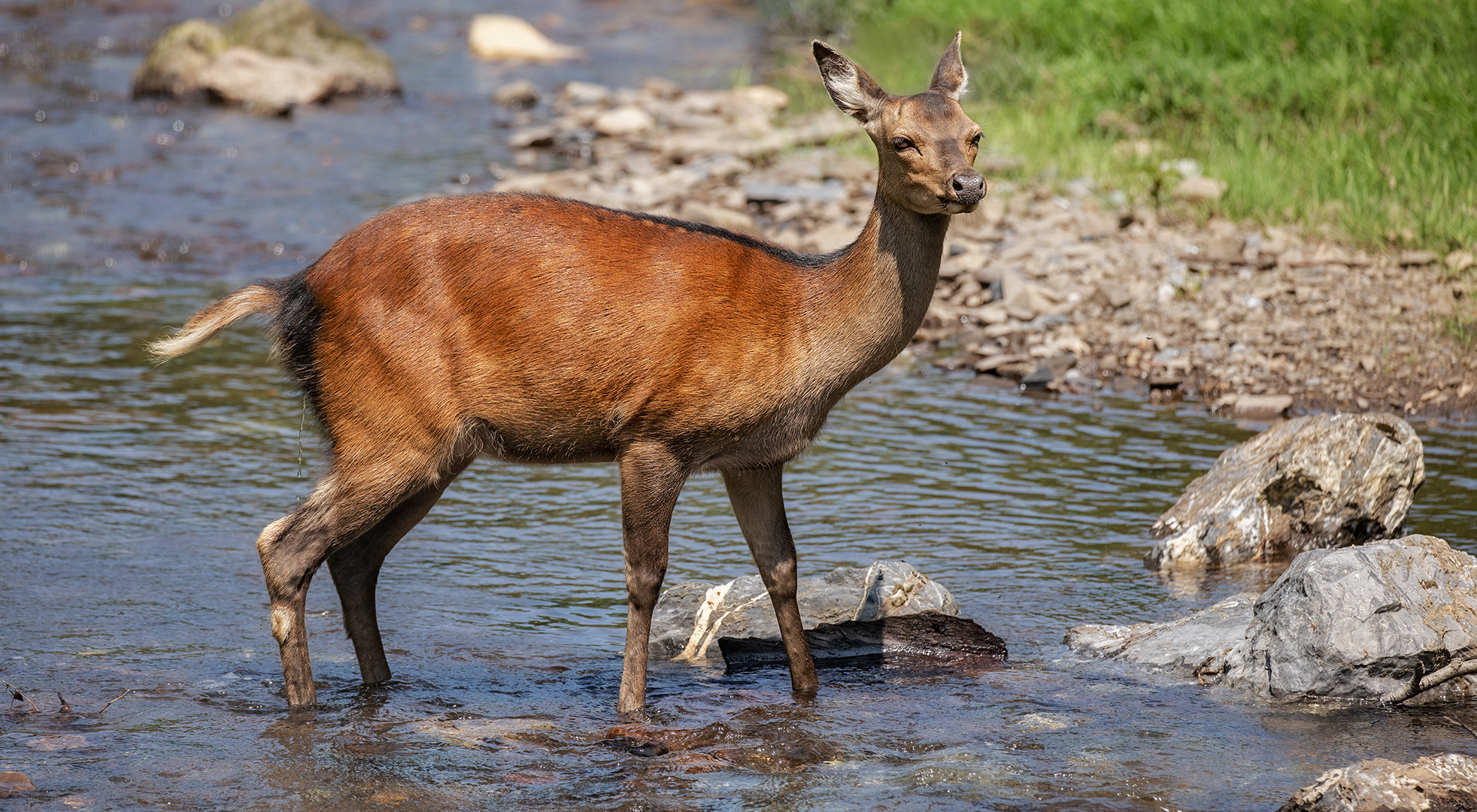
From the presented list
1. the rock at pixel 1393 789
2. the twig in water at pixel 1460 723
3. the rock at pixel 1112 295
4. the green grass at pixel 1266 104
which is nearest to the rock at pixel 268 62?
the green grass at pixel 1266 104

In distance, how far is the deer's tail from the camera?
19.0ft

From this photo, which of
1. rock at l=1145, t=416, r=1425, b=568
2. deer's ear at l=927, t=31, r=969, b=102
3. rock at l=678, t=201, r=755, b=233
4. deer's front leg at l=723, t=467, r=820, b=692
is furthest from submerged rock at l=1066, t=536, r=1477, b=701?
rock at l=678, t=201, r=755, b=233

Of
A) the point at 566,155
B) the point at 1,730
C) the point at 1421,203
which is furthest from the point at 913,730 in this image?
the point at 566,155

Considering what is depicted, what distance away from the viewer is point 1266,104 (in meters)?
13.5

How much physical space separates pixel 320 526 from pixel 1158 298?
6.86 metres

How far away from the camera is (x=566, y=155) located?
1786 cm

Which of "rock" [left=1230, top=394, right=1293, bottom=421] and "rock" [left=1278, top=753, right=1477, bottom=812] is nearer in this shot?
"rock" [left=1278, top=753, right=1477, bottom=812]

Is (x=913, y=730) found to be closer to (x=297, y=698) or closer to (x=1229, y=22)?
(x=297, y=698)

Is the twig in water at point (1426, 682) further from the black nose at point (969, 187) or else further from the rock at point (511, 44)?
the rock at point (511, 44)

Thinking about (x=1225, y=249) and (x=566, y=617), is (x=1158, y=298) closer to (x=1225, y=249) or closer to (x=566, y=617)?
(x=1225, y=249)

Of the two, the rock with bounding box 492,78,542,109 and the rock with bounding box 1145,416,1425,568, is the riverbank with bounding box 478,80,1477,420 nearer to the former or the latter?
the rock with bounding box 1145,416,1425,568

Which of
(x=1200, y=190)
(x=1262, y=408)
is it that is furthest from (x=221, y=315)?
(x=1200, y=190)

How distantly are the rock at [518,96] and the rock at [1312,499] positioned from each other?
15.6m

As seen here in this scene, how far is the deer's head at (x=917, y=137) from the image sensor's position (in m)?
5.14
